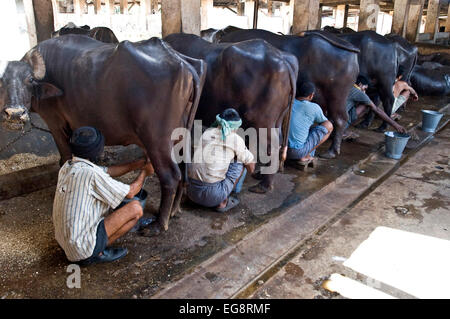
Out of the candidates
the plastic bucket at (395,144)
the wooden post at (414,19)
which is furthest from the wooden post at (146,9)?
the plastic bucket at (395,144)

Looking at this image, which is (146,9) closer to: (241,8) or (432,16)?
(241,8)

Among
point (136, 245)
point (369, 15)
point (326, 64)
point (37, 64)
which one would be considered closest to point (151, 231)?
point (136, 245)

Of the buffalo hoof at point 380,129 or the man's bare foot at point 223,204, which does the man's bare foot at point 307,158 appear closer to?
the man's bare foot at point 223,204

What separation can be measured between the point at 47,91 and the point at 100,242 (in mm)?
1573

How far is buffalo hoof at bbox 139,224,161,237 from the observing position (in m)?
3.18

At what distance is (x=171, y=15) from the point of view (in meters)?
5.45

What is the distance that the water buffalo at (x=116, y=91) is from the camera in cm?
302

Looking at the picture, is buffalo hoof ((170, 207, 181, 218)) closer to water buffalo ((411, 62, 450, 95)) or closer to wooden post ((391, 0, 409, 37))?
water buffalo ((411, 62, 450, 95))

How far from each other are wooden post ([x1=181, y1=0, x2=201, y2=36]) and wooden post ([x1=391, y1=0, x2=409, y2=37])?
7.93 m

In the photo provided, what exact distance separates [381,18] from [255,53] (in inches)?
953

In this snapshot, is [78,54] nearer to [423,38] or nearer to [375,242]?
[375,242]

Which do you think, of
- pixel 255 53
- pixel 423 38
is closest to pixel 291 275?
pixel 255 53

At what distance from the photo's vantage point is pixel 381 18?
79.3ft

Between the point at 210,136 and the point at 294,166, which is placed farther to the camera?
the point at 294,166
